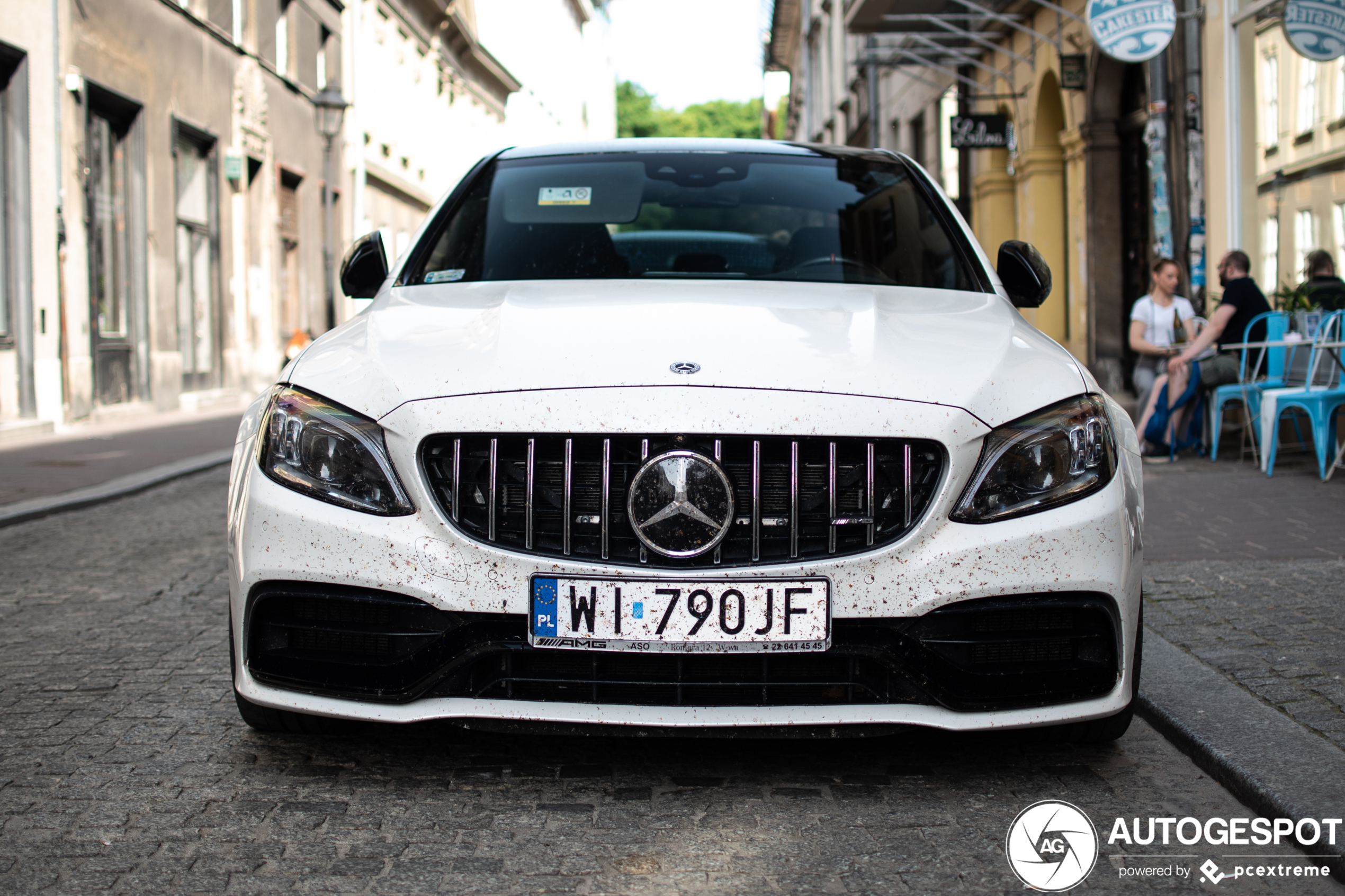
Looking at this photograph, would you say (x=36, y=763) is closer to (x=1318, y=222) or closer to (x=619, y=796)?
(x=619, y=796)

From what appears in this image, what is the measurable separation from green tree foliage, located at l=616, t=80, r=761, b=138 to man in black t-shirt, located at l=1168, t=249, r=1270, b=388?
85127 mm

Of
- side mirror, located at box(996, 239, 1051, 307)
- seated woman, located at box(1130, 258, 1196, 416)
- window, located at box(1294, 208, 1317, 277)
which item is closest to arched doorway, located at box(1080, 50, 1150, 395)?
window, located at box(1294, 208, 1317, 277)

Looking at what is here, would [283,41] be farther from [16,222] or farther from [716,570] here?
[716,570]

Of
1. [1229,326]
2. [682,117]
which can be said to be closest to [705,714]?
[1229,326]

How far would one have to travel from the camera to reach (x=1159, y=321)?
10453 millimetres

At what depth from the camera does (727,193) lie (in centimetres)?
461

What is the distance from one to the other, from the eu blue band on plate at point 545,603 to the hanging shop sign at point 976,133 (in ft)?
55.3

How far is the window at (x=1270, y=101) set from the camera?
11.5m

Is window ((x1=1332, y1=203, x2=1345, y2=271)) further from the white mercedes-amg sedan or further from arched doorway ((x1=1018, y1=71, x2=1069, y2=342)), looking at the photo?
the white mercedes-amg sedan

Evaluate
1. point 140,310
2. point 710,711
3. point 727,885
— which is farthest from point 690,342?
point 140,310

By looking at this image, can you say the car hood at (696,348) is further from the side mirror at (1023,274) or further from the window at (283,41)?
the window at (283,41)

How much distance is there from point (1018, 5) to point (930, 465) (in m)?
16.5

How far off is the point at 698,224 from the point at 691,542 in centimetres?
185

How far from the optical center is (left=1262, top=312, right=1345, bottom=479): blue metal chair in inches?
325
